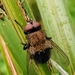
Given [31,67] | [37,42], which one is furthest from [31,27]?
[31,67]

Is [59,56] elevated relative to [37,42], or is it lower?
lower

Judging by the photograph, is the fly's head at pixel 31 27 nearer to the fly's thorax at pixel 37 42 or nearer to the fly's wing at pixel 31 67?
the fly's thorax at pixel 37 42

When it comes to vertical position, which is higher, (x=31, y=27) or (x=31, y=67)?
(x=31, y=27)

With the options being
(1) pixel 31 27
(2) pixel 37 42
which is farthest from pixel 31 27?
(2) pixel 37 42

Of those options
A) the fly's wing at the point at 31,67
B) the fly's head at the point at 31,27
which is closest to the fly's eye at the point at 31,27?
the fly's head at the point at 31,27

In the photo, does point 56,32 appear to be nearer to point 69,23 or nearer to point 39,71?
point 69,23

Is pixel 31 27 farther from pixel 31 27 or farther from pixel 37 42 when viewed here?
pixel 37 42

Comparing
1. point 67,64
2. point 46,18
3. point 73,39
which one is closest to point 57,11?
point 46,18

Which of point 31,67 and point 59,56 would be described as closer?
point 31,67
